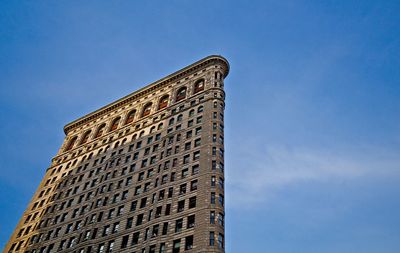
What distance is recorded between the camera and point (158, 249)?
1821 inches

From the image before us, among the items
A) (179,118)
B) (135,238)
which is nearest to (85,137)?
(179,118)

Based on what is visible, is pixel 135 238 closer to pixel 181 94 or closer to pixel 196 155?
pixel 196 155

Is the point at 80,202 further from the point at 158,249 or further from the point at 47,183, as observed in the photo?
the point at 158,249

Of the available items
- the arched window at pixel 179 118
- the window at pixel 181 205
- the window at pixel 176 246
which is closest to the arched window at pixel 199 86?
the arched window at pixel 179 118

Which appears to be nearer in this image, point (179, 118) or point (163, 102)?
point (179, 118)

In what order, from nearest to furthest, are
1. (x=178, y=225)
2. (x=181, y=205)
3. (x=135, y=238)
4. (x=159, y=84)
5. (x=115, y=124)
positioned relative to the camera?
(x=178, y=225) < (x=181, y=205) < (x=135, y=238) < (x=159, y=84) < (x=115, y=124)

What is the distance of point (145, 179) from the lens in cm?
5925

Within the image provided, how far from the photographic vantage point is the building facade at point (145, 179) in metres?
48.1

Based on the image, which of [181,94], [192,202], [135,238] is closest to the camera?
[192,202]

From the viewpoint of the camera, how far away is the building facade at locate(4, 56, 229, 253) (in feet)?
158

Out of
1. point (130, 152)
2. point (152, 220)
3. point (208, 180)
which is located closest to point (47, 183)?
point (130, 152)

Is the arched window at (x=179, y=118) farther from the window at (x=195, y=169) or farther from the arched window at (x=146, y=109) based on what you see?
the window at (x=195, y=169)

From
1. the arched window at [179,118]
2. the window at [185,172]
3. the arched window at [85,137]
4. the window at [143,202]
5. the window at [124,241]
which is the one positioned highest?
the arched window at [85,137]

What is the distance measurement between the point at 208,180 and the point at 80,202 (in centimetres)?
2988
